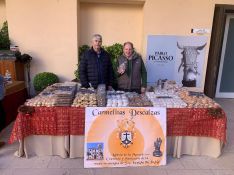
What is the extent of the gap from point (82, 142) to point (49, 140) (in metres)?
0.44

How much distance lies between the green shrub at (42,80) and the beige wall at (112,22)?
1.28 m

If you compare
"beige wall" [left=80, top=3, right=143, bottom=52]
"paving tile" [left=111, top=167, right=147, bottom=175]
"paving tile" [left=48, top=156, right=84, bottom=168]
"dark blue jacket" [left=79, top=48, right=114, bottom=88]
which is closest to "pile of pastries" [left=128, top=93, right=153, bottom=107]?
"dark blue jacket" [left=79, top=48, right=114, bottom=88]

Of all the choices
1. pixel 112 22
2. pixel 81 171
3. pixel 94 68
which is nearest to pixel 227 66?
pixel 112 22

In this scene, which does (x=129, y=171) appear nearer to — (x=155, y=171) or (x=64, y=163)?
(x=155, y=171)

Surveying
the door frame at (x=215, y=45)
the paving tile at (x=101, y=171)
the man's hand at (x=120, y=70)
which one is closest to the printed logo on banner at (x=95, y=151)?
the paving tile at (x=101, y=171)

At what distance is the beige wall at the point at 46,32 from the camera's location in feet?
17.0

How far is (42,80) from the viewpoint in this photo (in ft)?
16.8

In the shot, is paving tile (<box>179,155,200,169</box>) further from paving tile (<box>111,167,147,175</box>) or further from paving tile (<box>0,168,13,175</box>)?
paving tile (<box>0,168,13,175</box>)

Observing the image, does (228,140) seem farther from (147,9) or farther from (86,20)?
(86,20)

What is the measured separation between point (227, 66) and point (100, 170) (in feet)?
16.3

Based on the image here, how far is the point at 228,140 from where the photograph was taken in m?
3.79

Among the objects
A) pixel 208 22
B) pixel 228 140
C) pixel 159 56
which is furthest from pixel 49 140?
pixel 208 22

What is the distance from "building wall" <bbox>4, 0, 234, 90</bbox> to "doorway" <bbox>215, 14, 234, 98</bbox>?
2.52ft

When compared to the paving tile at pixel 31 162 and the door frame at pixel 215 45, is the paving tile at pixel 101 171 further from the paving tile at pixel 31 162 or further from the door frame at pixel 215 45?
the door frame at pixel 215 45
